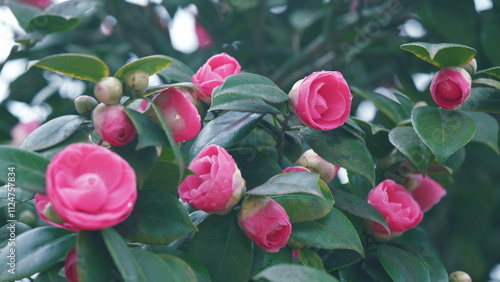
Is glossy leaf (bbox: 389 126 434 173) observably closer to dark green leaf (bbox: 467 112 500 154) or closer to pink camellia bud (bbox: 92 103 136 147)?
dark green leaf (bbox: 467 112 500 154)

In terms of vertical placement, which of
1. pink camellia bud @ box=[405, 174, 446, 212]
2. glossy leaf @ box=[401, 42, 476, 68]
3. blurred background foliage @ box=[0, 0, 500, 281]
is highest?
glossy leaf @ box=[401, 42, 476, 68]

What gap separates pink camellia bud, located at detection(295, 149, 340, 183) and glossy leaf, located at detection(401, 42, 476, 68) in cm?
21

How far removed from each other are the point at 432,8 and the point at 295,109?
980 mm

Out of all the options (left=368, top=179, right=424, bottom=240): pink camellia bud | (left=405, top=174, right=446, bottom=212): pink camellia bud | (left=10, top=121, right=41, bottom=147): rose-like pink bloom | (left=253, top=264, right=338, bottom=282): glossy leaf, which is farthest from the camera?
(left=10, top=121, right=41, bottom=147): rose-like pink bloom

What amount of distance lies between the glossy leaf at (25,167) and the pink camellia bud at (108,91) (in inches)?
4.0

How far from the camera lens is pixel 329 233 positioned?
0.83 meters

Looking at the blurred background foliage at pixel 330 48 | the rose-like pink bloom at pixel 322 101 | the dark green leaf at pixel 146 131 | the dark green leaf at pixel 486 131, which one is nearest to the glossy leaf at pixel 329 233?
the rose-like pink bloom at pixel 322 101

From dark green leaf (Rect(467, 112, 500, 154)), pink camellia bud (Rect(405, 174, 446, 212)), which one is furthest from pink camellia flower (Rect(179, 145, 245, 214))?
dark green leaf (Rect(467, 112, 500, 154))

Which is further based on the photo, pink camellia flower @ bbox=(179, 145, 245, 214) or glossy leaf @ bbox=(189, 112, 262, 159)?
glossy leaf @ bbox=(189, 112, 262, 159)

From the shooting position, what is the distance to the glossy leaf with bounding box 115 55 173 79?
0.77m

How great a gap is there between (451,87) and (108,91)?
1.67ft

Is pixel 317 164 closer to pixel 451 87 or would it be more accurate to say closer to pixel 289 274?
pixel 451 87

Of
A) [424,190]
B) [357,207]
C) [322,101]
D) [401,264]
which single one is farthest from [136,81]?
[424,190]

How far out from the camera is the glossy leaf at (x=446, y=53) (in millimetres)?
875
